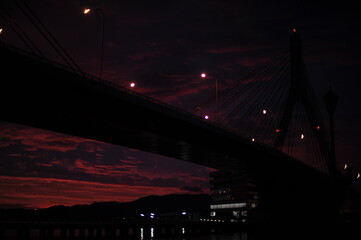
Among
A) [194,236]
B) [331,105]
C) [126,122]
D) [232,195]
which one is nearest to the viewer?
[126,122]

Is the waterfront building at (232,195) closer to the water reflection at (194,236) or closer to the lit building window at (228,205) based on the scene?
the lit building window at (228,205)

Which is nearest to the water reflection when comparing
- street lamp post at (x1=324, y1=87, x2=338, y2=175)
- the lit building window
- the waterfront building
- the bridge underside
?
the bridge underside

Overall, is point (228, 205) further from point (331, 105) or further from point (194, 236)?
point (194, 236)

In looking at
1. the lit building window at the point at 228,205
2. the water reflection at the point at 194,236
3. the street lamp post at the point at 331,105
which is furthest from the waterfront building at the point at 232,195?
the water reflection at the point at 194,236

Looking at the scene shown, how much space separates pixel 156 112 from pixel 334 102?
279 feet

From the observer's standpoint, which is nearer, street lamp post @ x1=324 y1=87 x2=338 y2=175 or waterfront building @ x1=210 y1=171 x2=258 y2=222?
street lamp post @ x1=324 y1=87 x2=338 y2=175

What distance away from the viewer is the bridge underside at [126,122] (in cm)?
3106

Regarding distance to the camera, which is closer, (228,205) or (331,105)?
(331,105)

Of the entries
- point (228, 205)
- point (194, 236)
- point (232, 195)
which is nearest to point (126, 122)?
point (194, 236)

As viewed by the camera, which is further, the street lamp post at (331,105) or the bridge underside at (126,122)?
the street lamp post at (331,105)

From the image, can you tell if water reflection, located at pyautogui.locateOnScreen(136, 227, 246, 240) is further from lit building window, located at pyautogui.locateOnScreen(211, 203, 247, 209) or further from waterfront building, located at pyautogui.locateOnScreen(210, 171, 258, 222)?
lit building window, located at pyautogui.locateOnScreen(211, 203, 247, 209)

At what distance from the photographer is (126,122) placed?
40219 mm

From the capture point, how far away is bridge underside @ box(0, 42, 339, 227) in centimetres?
3106

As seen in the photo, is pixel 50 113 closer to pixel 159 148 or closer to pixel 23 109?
pixel 23 109
